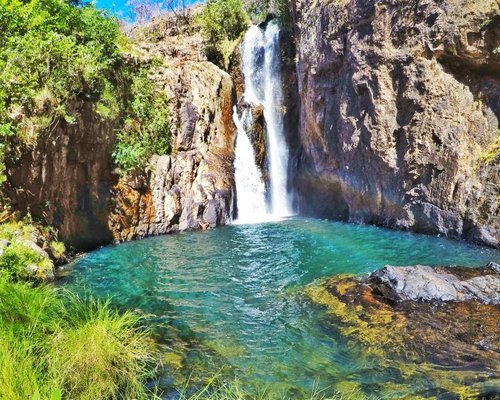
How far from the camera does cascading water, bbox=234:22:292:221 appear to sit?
2316 centimetres

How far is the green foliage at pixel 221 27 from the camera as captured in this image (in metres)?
28.1

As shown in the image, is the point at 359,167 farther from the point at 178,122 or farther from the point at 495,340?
the point at 495,340

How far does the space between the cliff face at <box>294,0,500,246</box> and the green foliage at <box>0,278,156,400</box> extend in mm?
12045

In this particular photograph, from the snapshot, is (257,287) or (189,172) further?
(189,172)

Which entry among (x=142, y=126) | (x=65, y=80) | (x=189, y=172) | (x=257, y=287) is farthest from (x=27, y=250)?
(x=189, y=172)

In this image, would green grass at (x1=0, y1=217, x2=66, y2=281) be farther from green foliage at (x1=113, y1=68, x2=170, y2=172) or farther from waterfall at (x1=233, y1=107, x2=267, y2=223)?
waterfall at (x1=233, y1=107, x2=267, y2=223)

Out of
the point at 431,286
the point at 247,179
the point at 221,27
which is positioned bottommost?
the point at 431,286

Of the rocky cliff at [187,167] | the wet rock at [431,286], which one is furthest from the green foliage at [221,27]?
the wet rock at [431,286]

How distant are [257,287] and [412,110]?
1017 cm

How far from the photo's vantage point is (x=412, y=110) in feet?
51.4

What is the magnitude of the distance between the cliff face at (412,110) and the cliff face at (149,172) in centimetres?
583

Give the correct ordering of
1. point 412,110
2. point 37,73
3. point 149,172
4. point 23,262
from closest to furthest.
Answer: point 23,262
point 37,73
point 412,110
point 149,172

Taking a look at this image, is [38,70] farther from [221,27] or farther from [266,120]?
[221,27]

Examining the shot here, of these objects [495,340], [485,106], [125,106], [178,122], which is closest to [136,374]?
[495,340]
